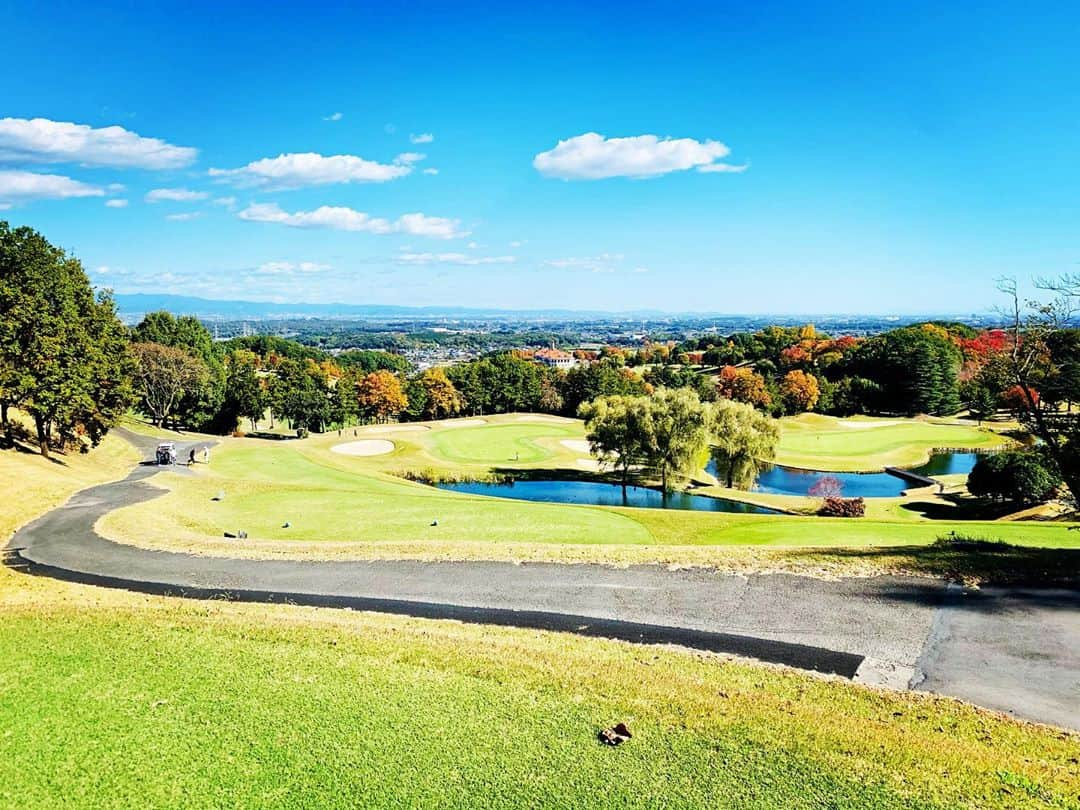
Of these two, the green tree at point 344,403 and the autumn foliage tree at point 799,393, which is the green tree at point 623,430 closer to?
the green tree at point 344,403

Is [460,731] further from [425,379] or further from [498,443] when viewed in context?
[425,379]

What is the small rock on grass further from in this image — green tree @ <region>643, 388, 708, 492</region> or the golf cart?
green tree @ <region>643, 388, 708, 492</region>

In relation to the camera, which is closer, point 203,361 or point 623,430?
point 623,430

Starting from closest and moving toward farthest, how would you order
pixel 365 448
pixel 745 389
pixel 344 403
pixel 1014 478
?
pixel 1014 478
pixel 365 448
pixel 344 403
pixel 745 389

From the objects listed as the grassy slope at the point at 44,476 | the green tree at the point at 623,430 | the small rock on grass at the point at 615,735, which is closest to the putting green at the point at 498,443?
the green tree at the point at 623,430

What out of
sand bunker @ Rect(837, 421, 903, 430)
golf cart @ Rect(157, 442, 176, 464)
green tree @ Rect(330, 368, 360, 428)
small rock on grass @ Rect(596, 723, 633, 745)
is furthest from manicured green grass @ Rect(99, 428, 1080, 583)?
sand bunker @ Rect(837, 421, 903, 430)

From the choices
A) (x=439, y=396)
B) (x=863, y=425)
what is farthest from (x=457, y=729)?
(x=863, y=425)
